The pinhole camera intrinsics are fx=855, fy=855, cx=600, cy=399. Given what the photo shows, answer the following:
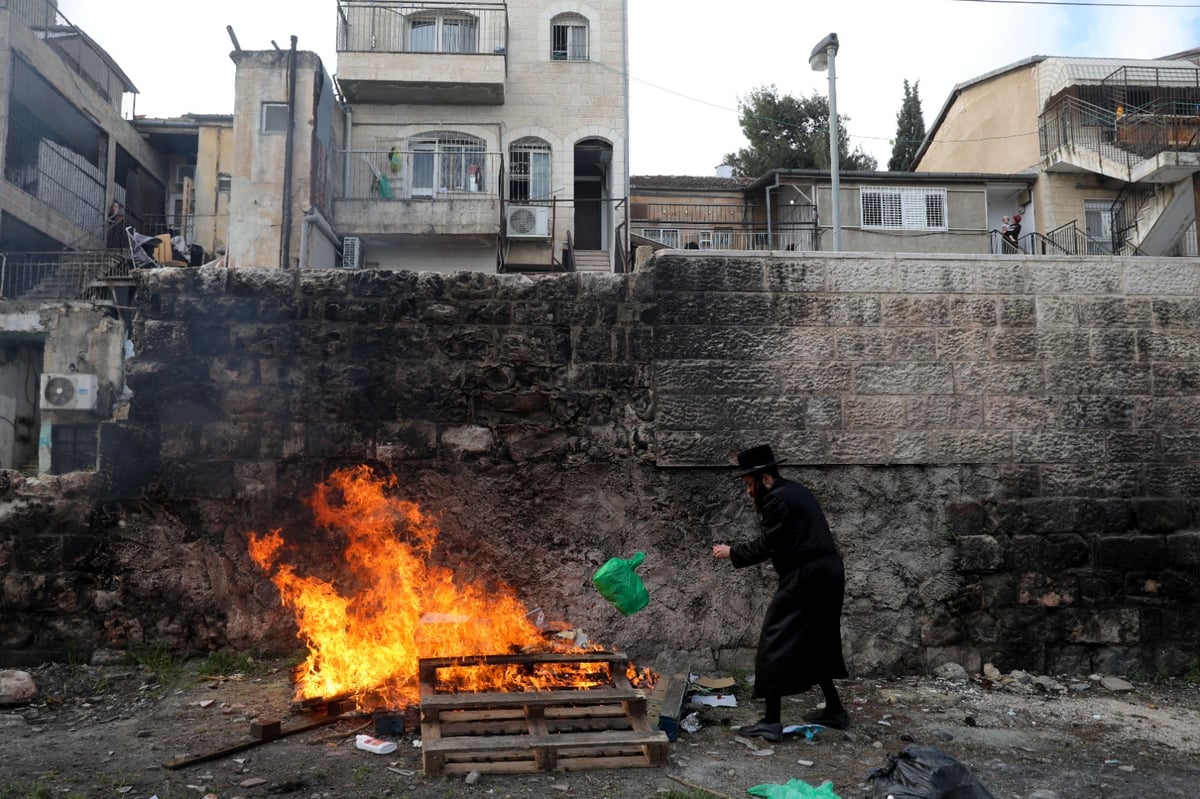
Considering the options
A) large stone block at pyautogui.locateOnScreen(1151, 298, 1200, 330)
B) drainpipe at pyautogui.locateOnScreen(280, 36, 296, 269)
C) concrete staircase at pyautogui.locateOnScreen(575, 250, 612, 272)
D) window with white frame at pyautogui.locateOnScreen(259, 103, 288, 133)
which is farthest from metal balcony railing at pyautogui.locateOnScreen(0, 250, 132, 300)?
large stone block at pyautogui.locateOnScreen(1151, 298, 1200, 330)

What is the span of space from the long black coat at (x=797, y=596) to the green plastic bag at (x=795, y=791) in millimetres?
972

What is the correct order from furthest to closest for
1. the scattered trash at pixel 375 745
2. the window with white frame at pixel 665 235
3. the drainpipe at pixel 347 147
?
the window with white frame at pixel 665 235, the drainpipe at pixel 347 147, the scattered trash at pixel 375 745

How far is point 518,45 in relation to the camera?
73.9ft

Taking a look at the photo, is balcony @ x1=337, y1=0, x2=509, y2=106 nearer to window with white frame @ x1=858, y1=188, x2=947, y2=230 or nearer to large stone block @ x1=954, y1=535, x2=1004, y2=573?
window with white frame @ x1=858, y1=188, x2=947, y2=230

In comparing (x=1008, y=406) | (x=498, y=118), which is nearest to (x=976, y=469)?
(x=1008, y=406)

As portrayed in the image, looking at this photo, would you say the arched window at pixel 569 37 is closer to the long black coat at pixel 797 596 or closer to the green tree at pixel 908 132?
the green tree at pixel 908 132

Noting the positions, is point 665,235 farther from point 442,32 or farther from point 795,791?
point 795,791

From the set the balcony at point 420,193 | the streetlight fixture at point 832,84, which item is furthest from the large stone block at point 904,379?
the balcony at point 420,193

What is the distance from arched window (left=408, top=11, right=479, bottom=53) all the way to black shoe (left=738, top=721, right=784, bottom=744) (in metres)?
21.2

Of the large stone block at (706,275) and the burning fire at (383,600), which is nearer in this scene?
the burning fire at (383,600)

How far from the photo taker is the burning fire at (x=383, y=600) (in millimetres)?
5477

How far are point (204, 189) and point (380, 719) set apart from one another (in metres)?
22.3

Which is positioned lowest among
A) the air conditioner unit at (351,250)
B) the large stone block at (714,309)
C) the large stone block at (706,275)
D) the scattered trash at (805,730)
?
the scattered trash at (805,730)

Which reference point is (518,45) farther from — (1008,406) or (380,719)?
(380,719)
